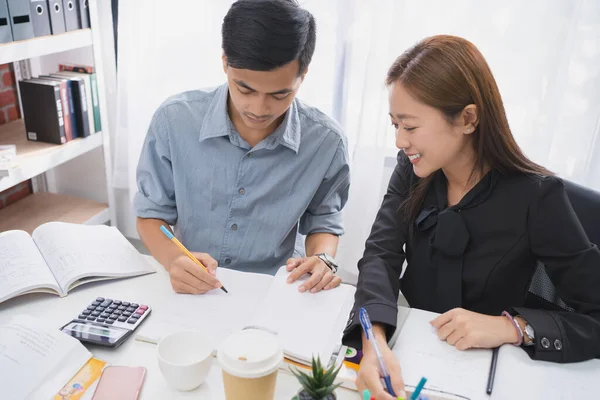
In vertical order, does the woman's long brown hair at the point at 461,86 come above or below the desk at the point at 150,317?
above

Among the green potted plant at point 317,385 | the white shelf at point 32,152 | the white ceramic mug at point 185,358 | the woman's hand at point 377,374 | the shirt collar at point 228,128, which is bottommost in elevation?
the white shelf at point 32,152

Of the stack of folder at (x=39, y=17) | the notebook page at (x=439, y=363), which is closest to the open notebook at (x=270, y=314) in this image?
the notebook page at (x=439, y=363)

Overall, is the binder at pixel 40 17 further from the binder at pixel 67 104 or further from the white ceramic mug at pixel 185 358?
the white ceramic mug at pixel 185 358

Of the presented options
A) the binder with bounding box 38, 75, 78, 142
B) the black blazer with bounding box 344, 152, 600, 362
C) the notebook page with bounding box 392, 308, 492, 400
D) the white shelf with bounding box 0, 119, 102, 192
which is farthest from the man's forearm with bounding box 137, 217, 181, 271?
the binder with bounding box 38, 75, 78, 142

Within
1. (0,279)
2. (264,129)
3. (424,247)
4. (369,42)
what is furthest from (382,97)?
(0,279)

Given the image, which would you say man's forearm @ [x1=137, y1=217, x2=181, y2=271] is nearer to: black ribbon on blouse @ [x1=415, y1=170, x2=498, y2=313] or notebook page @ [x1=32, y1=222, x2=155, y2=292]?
notebook page @ [x1=32, y1=222, x2=155, y2=292]

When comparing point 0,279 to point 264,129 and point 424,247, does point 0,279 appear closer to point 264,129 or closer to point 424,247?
point 264,129

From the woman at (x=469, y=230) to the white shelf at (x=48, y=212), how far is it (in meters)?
1.53

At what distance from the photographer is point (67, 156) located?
2070 mm

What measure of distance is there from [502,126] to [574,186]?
0.77 ft

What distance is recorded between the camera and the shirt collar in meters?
1.25

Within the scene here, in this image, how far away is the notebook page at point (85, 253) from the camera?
105 cm

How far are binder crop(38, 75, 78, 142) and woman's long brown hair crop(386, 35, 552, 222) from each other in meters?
1.51

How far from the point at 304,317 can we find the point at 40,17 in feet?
5.14
